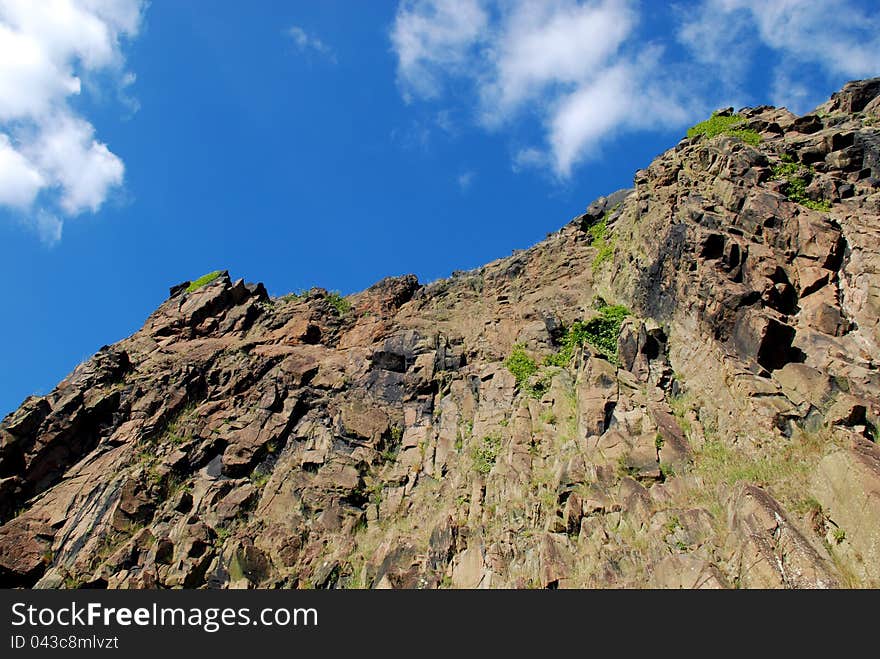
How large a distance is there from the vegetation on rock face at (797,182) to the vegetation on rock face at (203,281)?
24946 millimetres

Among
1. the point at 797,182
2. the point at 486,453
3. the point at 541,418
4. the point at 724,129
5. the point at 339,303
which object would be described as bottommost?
the point at 486,453

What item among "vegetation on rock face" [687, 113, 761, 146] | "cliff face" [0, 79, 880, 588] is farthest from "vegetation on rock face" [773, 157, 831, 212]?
"vegetation on rock face" [687, 113, 761, 146]

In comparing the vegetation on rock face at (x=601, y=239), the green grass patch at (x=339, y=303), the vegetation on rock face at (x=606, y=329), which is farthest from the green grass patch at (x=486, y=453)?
the green grass patch at (x=339, y=303)

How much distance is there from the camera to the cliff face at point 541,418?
11898 millimetres

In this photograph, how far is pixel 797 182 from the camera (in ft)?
60.3

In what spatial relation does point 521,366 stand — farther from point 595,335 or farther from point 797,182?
point 797,182

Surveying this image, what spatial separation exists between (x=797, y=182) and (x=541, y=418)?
10.9 meters

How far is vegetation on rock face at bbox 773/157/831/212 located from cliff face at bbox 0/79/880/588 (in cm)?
9

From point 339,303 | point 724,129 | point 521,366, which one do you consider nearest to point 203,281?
point 339,303

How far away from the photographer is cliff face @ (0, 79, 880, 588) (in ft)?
39.0

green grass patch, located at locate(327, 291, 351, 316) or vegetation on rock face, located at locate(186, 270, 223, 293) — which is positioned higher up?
vegetation on rock face, located at locate(186, 270, 223, 293)

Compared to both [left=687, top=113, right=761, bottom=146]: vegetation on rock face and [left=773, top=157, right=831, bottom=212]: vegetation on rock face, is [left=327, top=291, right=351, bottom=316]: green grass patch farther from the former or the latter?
[left=773, top=157, right=831, bottom=212]: vegetation on rock face

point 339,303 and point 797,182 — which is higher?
point 339,303

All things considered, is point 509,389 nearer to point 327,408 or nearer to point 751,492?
point 327,408
